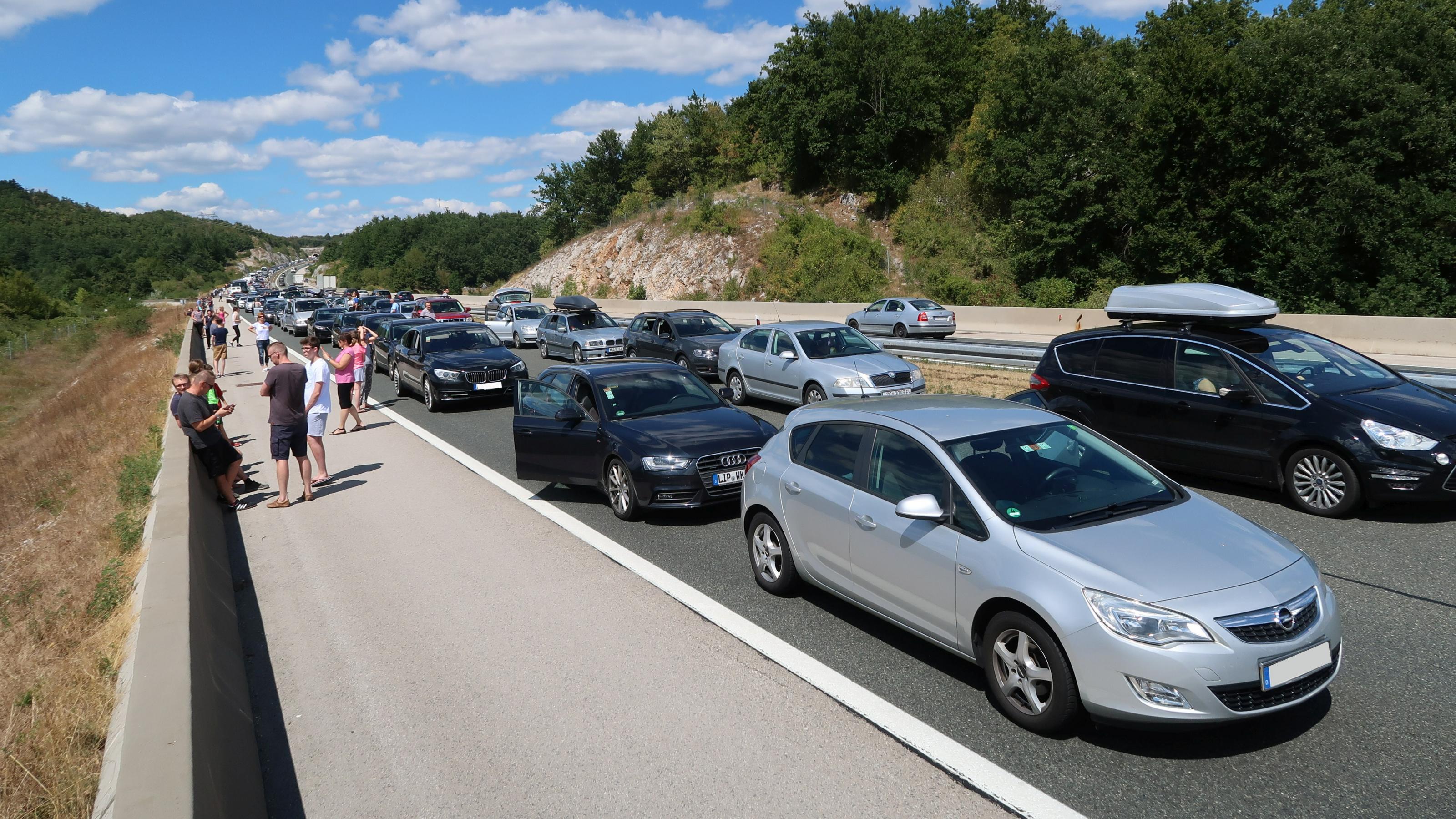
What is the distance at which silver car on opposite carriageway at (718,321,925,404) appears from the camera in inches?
563

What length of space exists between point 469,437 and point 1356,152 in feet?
105

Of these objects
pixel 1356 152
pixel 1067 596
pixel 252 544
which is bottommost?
pixel 252 544

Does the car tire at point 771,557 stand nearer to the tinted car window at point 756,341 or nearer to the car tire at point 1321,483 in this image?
the car tire at point 1321,483

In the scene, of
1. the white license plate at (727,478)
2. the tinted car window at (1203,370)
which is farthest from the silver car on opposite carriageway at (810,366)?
the tinted car window at (1203,370)

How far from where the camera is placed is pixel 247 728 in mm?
4812

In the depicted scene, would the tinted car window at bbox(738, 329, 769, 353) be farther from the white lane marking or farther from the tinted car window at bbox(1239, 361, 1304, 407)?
the tinted car window at bbox(1239, 361, 1304, 407)

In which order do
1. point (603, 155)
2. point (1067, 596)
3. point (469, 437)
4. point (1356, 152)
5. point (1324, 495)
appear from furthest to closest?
point (603, 155), point (1356, 152), point (469, 437), point (1324, 495), point (1067, 596)

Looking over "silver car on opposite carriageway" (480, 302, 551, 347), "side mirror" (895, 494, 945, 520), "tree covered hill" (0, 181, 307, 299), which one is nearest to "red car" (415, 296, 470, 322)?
"silver car on opposite carriageway" (480, 302, 551, 347)

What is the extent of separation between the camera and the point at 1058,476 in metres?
5.21

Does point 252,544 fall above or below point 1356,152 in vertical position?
below

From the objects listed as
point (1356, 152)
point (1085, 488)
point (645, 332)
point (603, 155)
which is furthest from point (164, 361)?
point (603, 155)

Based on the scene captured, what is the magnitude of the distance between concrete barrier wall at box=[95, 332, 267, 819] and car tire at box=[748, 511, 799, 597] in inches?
135

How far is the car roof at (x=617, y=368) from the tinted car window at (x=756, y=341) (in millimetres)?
5585

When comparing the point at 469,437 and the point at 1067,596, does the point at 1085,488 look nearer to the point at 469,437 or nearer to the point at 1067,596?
the point at 1067,596
